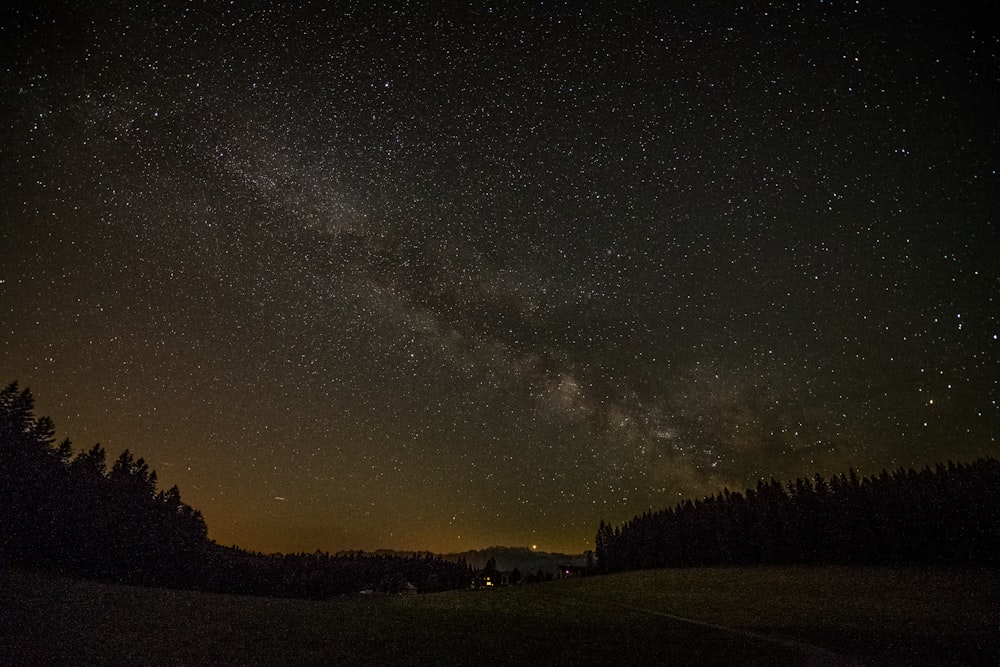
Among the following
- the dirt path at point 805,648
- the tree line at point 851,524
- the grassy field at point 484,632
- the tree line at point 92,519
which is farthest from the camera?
the tree line at point 851,524

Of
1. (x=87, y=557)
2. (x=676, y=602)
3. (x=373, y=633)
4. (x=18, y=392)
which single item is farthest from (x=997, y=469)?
(x=18, y=392)

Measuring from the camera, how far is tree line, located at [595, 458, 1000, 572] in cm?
7188

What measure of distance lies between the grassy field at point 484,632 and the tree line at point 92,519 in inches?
953

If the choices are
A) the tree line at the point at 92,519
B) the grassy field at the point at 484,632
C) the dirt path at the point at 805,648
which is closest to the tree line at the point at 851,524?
the grassy field at the point at 484,632

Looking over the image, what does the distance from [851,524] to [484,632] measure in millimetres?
76996

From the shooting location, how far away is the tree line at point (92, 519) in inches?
2028

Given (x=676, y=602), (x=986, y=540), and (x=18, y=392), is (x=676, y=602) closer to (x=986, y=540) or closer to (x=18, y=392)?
(x=986, y=540)

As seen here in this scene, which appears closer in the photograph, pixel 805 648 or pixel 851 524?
pixel 805 648

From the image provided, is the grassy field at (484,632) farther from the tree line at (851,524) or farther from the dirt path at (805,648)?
the tree line at (851,524)

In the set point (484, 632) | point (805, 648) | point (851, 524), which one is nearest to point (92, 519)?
point (484, 632)

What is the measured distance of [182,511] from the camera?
9244 cm

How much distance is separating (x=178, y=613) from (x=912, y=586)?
6804 centimetres

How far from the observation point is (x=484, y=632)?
28.6 metres

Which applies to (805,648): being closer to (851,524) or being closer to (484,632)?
(484,632)
